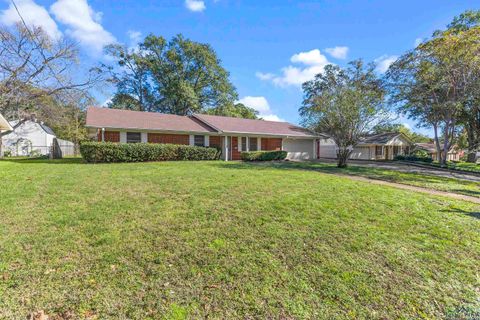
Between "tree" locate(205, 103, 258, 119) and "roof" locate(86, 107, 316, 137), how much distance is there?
9.82 metres

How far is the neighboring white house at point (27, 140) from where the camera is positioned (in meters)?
30.0

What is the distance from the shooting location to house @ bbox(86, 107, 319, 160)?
16797 millimetres

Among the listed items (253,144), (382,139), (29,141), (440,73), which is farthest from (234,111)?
(29,141)

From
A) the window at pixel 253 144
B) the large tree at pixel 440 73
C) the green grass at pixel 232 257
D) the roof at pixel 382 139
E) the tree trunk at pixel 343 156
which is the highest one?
the large tree at pixel 440 73

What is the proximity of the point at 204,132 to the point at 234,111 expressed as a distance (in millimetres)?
16391

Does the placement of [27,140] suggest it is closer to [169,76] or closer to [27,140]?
[27,140]

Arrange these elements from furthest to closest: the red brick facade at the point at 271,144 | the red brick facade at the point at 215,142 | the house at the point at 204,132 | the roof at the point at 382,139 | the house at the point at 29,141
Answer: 1. the roof at the point at 382,139
2. the house at the point at 29,141
3. the red brick facade at the point at 271,144
4. the red brick facade at the point at 215,142
5. the house at the point at 204,132

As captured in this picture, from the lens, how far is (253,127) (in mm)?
22328

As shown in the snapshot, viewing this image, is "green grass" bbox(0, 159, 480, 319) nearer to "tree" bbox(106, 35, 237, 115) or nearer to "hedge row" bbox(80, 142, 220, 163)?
"hedge row" bbox(80, 142, 220, 163)

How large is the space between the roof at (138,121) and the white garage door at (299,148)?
26.2 feet

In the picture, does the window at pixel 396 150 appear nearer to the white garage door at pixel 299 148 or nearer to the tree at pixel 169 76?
the white garage door at pixel 299 148

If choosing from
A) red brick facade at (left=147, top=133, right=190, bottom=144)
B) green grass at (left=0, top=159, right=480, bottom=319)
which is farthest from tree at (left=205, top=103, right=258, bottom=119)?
green grass at (left=0, top=159, right=480, bottom=319)

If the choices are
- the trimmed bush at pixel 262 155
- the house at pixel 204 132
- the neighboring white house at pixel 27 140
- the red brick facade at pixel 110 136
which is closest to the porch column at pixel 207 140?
the house at pixel 204 132

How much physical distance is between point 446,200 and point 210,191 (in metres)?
6.67
